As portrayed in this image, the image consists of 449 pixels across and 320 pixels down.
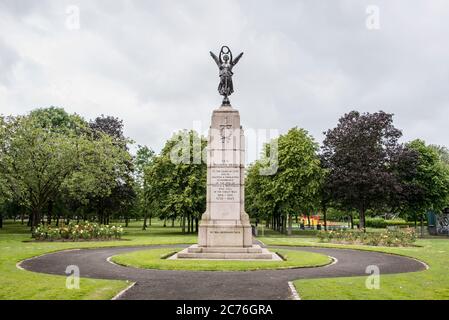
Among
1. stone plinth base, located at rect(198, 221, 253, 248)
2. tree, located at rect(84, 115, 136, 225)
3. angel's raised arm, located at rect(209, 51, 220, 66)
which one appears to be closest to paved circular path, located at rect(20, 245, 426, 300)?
stone plinth base, located at rect(198, 221, 253, 248)

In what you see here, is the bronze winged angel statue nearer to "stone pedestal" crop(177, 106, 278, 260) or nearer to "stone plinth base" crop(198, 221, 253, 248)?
"stone pedestal" crop(177, 106, 278, 260)

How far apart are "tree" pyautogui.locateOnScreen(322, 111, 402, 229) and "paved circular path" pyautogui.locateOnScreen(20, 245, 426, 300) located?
87.1 feet

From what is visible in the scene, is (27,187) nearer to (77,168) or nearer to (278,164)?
(77,168)

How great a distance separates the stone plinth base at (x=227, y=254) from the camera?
20.5 m


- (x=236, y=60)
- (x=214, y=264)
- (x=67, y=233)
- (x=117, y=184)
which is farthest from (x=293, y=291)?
(x=117, y=184)

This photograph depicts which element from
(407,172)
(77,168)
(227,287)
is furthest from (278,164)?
(227,287)

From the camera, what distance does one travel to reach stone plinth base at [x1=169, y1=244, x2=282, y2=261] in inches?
806

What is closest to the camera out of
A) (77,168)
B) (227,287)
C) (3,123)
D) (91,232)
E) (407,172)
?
(227,287)

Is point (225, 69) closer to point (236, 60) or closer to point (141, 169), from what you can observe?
point (236, 60)

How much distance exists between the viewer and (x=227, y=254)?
2066 centimetres

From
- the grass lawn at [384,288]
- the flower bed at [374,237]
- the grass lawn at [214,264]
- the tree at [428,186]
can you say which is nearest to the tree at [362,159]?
the tree at [428,186]

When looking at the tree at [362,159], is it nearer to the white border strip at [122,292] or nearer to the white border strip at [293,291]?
the white border strip at [293,291]
